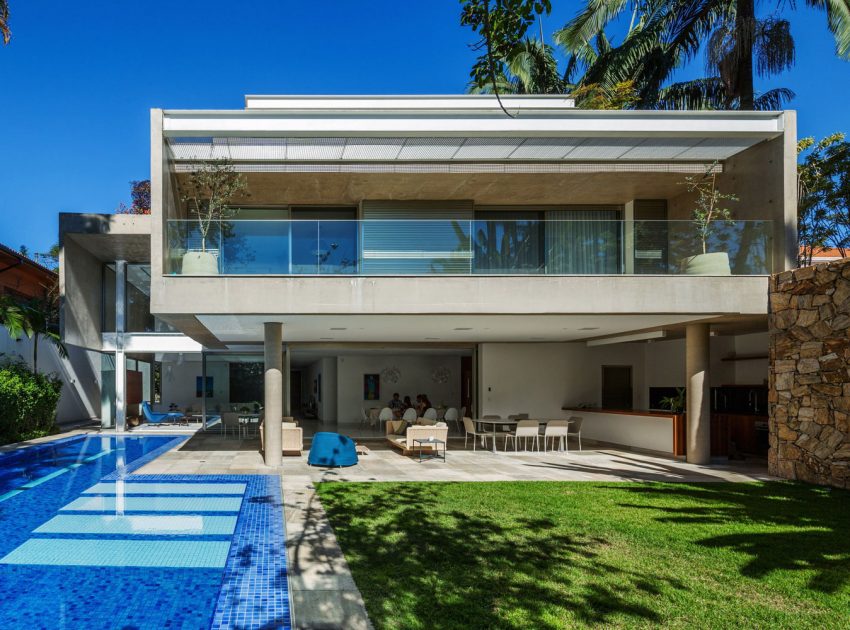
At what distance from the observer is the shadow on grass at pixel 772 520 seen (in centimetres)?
602

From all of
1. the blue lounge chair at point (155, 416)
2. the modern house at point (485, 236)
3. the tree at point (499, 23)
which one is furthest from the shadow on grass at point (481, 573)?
the blue lounge chair at point (155, 416)

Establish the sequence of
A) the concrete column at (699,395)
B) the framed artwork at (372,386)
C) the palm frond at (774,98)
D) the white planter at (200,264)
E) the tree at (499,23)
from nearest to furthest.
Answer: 1. the tree at (499,23)
2. the white planter at (200,264)
3. the concrete column at (699,395)
4. the palm frond at (774,98)
5. the framed artwork at (372,386)

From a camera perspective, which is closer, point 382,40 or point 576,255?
point 576,255

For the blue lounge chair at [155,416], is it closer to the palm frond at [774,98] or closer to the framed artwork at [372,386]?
the framed artwork at [372,386]

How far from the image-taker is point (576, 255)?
432 inches

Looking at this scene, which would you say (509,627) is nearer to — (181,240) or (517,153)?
(181,240)

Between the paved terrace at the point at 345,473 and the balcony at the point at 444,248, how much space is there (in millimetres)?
3788

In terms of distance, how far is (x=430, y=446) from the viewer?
539 inches

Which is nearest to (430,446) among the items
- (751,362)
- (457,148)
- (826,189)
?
(457,148)

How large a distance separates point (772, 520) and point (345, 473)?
22.9ft

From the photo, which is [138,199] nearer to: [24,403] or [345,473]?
[24,403]

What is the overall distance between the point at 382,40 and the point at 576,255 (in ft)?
29.8

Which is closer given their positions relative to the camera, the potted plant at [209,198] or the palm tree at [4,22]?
the potted plant at [209,198]

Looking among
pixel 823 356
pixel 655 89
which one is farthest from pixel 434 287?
pixel 655 89
